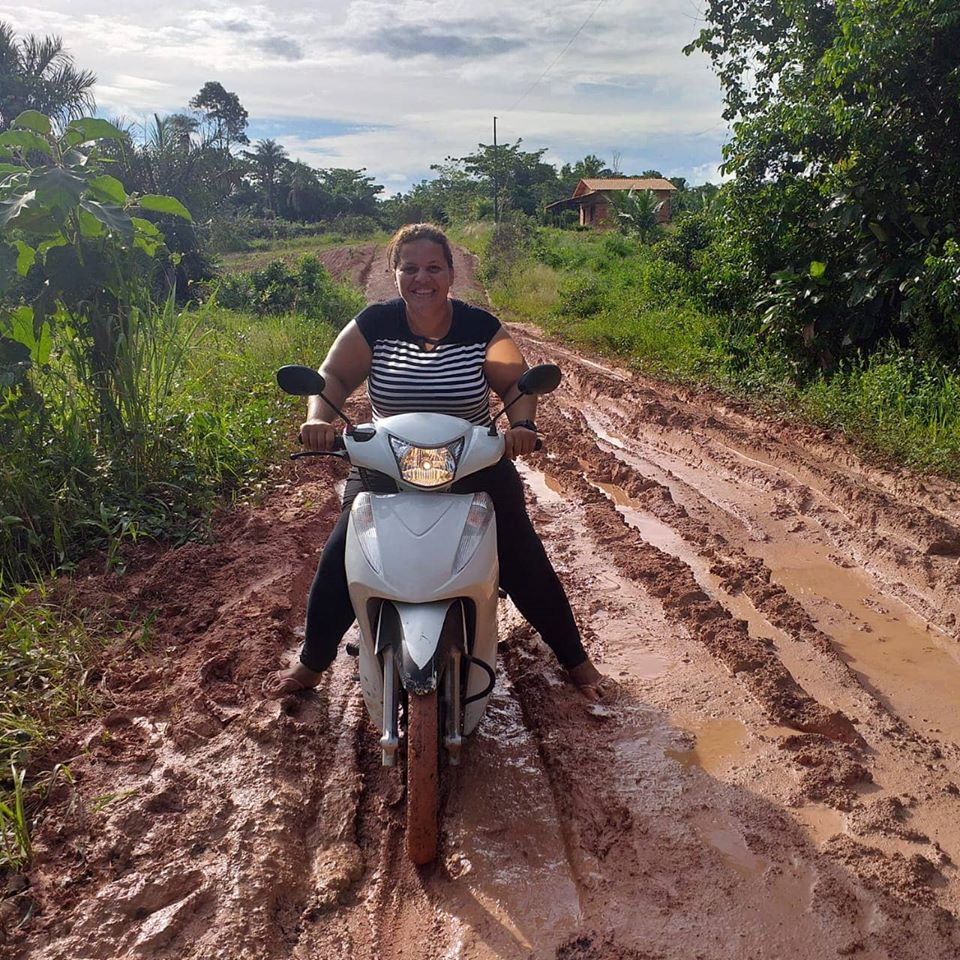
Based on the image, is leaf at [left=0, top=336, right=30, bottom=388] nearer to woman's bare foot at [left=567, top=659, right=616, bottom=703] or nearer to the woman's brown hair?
the woman's brown hair

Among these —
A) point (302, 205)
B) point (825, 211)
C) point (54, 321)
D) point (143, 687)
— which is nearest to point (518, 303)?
point (825, 211)

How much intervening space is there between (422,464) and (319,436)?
48 centimetres

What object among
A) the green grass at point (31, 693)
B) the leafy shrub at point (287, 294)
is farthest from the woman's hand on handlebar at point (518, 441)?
the leafy shrub at point (287, 294)

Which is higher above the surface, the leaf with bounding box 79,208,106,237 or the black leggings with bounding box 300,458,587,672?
the leaf with bounding box 79,208,106,237

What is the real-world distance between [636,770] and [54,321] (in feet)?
13.2

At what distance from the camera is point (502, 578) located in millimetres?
3160

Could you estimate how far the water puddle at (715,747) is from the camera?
9.71ft

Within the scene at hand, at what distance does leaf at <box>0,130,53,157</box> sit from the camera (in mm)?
3861

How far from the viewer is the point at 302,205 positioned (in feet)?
176

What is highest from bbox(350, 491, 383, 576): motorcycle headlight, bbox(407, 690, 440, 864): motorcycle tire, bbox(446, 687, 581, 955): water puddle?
bbox(350, 491, 383, 576): motorcycle headlight

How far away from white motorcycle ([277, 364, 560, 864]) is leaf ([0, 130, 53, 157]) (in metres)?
2.42

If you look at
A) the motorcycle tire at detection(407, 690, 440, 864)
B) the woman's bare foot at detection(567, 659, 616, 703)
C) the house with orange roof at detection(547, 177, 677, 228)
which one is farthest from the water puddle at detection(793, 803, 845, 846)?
the house with orange roof at detection(547, 177, 677, 228)

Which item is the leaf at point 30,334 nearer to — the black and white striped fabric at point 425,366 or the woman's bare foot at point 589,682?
the black and white striped fabric at point 425,366

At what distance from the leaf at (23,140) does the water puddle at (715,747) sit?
4050 mm
